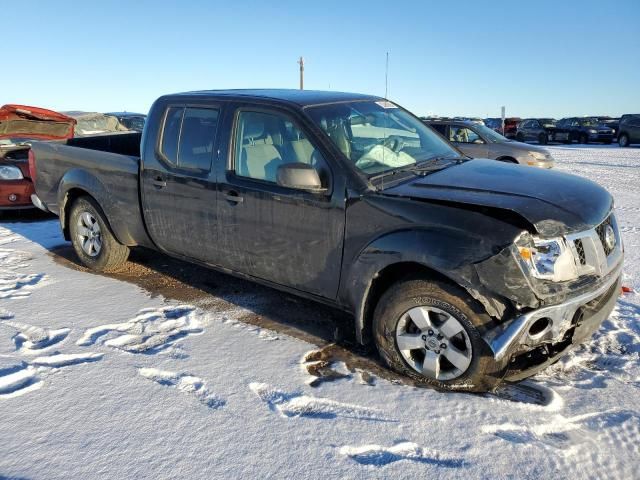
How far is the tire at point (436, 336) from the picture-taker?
2.98 metres

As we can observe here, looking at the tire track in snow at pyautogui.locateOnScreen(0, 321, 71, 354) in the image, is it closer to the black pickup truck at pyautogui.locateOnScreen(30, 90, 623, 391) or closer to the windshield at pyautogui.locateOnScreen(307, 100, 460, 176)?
the black pickup truck at pyautogui.locateOnScreen(30, 90, 623, 391)

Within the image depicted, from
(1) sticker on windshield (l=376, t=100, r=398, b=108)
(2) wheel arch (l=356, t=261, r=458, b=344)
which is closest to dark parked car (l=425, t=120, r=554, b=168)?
(1) sticker on windshield (l=376, t=100, r=398, b=108)

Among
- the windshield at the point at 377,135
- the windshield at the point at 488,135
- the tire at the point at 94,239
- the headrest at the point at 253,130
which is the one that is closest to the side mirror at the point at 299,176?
the windshield at the point at 377,135

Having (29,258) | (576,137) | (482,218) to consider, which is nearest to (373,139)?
(482,218)

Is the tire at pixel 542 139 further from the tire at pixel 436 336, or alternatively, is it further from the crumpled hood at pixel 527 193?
the tire at pixel 436 336

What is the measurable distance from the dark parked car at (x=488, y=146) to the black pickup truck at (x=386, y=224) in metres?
7.66

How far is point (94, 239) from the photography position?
5.44 metres

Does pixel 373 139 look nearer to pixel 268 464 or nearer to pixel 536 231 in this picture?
pixel 536 231

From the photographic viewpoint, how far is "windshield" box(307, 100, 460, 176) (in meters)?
3.66

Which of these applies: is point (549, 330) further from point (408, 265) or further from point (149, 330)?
point (149, 330)

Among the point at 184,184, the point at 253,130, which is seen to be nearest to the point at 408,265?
the point at 253,130

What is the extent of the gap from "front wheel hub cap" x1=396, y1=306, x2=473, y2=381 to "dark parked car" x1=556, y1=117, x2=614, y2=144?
29.5 metres

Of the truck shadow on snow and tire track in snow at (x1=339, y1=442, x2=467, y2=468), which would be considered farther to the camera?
the truck shadow on snow

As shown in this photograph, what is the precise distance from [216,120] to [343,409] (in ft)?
8.13
